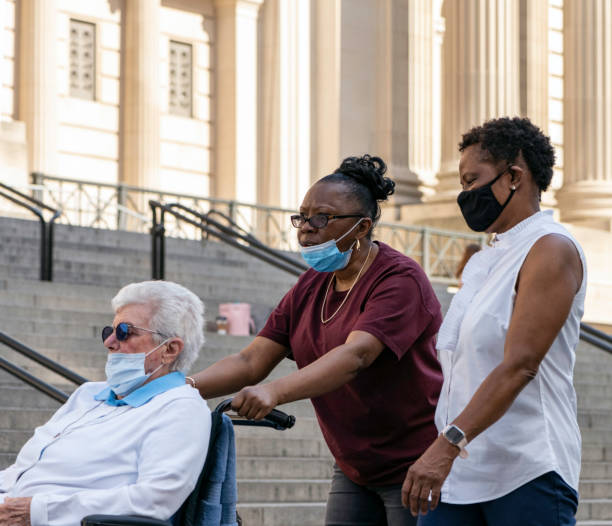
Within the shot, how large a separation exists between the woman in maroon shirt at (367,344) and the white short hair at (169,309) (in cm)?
10

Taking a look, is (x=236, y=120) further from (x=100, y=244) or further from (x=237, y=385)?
(x=237, y=385)

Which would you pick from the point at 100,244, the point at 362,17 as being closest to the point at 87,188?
the point at 362,17

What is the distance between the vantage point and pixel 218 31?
29031 millimetres

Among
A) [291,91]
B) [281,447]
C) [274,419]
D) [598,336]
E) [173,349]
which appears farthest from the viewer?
[291,91]

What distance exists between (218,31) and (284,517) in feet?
72.4

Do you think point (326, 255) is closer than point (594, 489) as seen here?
Yes

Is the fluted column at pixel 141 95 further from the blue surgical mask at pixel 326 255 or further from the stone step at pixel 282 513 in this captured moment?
the blue surgical mask at pixel 326 255

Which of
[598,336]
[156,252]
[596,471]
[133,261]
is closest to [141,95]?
[133,261]

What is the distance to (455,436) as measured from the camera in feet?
11.9

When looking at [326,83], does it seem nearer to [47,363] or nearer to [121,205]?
[121,205]

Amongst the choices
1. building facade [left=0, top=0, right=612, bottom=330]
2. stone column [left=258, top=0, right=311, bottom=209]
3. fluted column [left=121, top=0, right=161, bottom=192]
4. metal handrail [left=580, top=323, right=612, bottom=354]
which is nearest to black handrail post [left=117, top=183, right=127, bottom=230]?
building facade [left=0, top=0, right=612, bottom=330]

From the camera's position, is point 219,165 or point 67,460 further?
point 219,165

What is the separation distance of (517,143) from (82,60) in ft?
77.9

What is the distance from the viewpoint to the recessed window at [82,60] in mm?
26672
